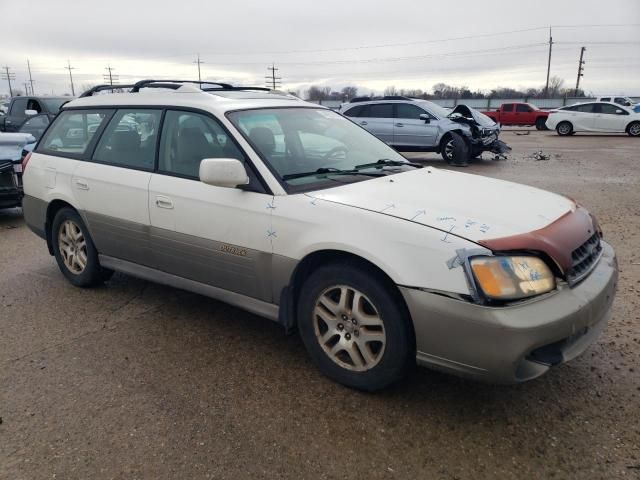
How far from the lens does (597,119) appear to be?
23.0m

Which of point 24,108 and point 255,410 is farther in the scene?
point 24,108

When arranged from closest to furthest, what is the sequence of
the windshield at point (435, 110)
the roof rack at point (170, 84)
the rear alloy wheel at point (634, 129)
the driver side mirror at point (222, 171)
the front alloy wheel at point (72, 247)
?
the driver side mirror at point (222, 171) < the roof rack at point (170, 84) < the front alloy wheel at point (72, 247) < the windshield at point (435, 110) < the rear alloy wheel at point (634, 129)

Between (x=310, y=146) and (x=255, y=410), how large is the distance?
182 cm

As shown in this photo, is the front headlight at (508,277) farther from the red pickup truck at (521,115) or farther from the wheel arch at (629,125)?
the red pickup truck at (521,115)

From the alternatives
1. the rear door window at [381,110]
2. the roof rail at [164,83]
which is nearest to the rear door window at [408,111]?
the rear door window at [381,110]

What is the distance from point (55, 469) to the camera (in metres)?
2.37

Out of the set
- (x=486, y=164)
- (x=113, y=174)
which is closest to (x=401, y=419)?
(x=113, y=174)

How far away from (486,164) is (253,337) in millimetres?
11679

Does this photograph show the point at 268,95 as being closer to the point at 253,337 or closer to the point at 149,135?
the point at 149,135

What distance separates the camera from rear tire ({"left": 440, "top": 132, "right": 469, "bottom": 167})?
43.7 feet

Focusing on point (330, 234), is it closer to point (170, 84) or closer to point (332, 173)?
point (332, 173)

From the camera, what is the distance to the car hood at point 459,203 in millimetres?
2623

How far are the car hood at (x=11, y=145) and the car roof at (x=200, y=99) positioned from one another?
348 centimetres

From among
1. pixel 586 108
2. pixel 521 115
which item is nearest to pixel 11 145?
pixel 586 108
